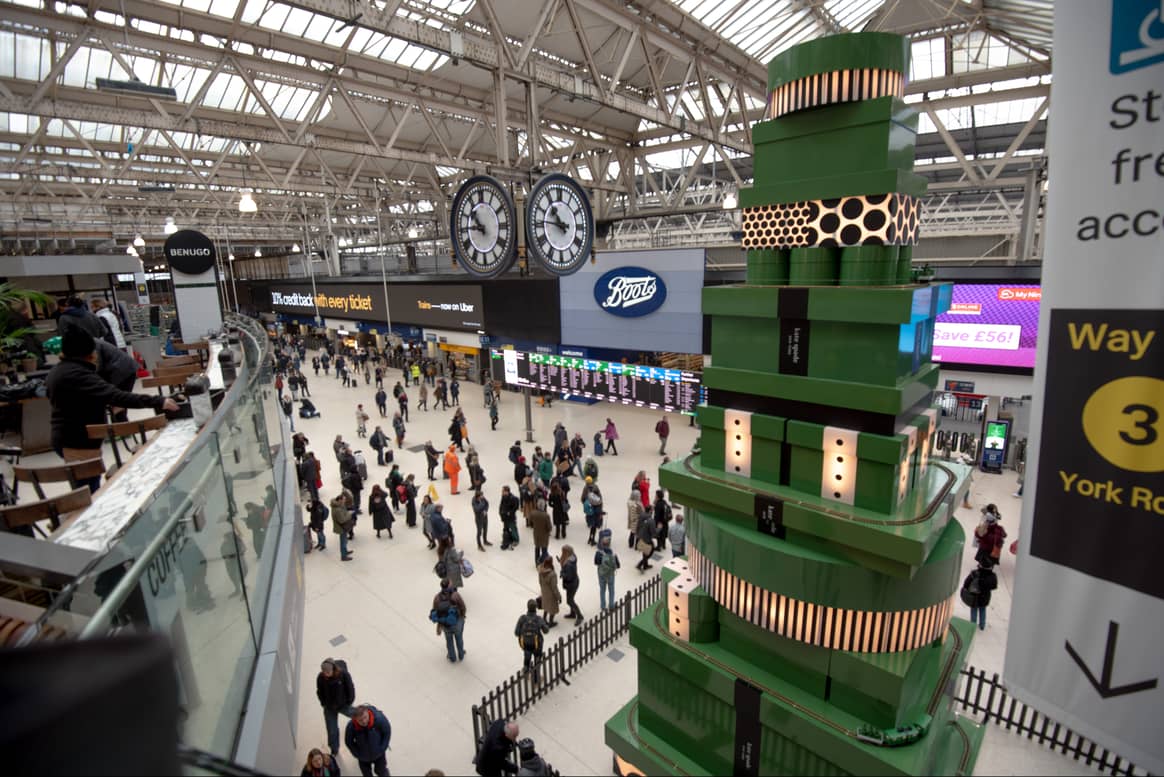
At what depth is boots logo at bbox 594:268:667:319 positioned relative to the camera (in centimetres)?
1495

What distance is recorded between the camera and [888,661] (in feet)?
15.8

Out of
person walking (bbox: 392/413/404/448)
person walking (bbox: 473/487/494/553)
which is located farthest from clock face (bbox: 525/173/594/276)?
person walking (bbox: 392/413/404/448)

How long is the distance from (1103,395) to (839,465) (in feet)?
9.61

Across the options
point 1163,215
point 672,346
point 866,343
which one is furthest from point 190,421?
point 672,346

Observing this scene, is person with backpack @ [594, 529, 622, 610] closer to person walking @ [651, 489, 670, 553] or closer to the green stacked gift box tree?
person walking @ [651, 489, 670, 553]

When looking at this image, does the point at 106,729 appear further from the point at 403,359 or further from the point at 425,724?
the point at 403,359

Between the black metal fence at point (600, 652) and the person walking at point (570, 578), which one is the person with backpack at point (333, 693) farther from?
the person walking at point (570, 578)

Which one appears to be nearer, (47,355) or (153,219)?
(47,355)

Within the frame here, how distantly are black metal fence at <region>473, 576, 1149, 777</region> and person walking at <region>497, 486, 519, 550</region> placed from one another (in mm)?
3023

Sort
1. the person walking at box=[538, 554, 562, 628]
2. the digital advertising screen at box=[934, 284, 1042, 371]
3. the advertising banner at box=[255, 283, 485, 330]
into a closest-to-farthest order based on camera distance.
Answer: the person walking at box=[538, 554, 562, 628] < the digital advertising screen at box=[934, 284, 1042, 371] < the advertising banner at box=[255, 283, 485, 330]

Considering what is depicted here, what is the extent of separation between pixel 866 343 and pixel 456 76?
15.8 metres

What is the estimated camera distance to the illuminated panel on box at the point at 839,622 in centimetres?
491

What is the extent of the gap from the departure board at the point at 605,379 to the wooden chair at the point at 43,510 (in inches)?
458

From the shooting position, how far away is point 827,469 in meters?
5.09
